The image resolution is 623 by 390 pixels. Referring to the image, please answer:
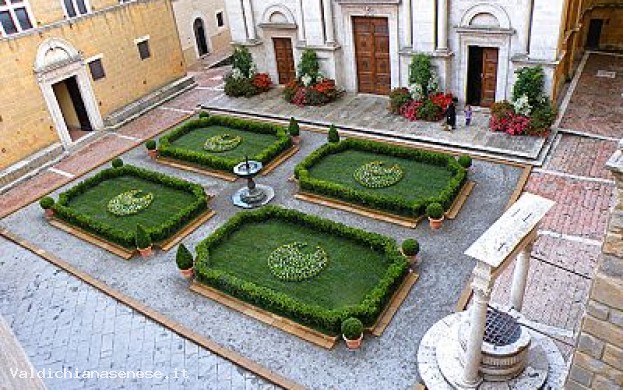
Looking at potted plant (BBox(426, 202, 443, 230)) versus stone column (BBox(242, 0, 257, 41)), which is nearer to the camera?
potted plant (BBox(426, 202, 443, 230))

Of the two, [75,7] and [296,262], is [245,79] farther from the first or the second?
[296,262]

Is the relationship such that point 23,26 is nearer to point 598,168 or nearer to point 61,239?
point 61,239

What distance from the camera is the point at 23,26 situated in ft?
68.7

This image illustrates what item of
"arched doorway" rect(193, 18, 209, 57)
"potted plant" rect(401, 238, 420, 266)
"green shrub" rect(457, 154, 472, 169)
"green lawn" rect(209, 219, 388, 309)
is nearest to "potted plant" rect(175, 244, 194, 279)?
"green lawn" rect(209, 219, 388, 309)

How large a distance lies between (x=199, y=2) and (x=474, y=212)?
26.6 meters

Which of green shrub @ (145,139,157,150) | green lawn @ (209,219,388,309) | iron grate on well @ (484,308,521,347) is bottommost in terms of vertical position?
green lawn @ (209,219,388,309)

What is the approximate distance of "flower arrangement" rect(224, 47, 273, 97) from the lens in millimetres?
26156

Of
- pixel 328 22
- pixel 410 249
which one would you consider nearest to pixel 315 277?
pixel 410 249

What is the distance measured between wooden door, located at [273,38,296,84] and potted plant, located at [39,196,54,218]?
13.3 meters

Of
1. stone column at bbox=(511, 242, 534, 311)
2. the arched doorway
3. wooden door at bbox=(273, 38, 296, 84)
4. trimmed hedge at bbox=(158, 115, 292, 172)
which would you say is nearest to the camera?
stone column at bbox=(511, 242, 534, 311)

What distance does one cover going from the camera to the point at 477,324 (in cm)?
931

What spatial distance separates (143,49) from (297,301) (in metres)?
19.2

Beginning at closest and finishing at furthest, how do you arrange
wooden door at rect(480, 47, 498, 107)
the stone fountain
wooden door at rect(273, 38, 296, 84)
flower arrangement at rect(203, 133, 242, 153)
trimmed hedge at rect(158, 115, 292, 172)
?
the stone fountain, trimmed hedge at rect(158, 115, 292, 172), wooden door at rect(480, 47, 498, 107), flower arrangement at rect(203, 133, 242, 153), wooden door at rect(273, 38, 296, 84)

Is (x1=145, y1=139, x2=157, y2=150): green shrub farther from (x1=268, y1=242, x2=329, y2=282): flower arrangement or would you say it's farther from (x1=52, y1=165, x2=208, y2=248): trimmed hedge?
(x1=268, y1=242, x2=329, y2=282): flower arrangement
